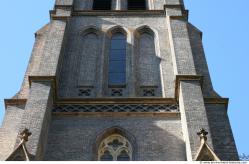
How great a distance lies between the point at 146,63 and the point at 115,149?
16.1 feet

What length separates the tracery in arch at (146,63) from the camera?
19.4 m

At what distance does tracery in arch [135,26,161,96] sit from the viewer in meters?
19.4

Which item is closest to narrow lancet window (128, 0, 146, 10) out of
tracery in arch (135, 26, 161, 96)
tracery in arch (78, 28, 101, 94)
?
tracery in arch (135, 26, 161, 96)

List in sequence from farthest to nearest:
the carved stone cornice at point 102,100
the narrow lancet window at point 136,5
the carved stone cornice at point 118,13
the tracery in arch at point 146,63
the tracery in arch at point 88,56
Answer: the narrow lancet window at point 136,5 → the carved stone cornice at point 118,13 → the tracery in arch at point 88,56 → the tracery in arch at point 146,63 → the carved stone cornice at point 102,100

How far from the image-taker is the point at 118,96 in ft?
62.6

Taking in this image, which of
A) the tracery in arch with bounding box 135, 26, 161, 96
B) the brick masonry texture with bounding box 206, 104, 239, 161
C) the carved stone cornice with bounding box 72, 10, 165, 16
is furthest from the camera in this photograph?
the carved stone cornice with bounding box 72, 10, 165, 16

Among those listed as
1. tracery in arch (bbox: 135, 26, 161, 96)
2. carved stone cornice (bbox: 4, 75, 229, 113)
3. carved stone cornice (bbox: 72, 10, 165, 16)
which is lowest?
carved stone cornice (bbox: 4, 75, 229, 113)

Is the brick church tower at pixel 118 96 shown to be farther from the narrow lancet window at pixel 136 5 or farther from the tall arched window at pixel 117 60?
the narrow lancet window at pixel 136 5

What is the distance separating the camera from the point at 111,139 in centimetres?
1700

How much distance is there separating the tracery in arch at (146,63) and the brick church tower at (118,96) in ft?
0.11

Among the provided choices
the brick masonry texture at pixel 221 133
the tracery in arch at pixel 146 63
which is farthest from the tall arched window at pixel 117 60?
the brick masonry texture at pixel 221 133

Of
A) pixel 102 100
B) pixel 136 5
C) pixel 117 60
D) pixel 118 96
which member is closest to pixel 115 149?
pixel 102 100

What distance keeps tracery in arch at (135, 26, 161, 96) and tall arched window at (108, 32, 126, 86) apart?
1.64ft

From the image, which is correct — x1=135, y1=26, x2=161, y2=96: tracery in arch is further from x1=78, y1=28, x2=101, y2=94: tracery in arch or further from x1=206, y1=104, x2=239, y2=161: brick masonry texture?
x1=206, y1=104, x2=239, y2=161: brick masonry texture
